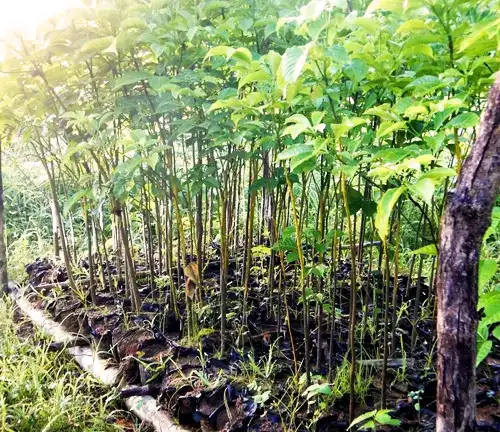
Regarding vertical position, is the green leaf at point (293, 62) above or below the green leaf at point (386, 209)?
above

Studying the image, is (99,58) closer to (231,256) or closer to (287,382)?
(231,256)

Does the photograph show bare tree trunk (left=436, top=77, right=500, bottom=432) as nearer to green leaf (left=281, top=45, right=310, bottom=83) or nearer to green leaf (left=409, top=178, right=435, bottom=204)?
green leaf (left=409, top=178, right=435, bottom=204)

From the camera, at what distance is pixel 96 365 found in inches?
79.0

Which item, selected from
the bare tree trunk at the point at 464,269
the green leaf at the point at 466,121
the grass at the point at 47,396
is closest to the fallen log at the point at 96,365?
the grass at the point at 47,396

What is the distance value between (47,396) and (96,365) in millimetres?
220

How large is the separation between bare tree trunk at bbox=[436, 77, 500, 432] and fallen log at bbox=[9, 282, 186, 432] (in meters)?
1.03

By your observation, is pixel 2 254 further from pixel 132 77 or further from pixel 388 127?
pixel 388 127

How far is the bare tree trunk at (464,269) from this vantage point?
70 cm

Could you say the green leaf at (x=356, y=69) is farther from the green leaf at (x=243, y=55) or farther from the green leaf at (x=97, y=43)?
the green leaf at (x=97, y=43)

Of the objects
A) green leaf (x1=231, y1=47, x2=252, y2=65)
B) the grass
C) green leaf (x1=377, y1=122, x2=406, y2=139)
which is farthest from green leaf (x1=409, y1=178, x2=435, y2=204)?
the grass

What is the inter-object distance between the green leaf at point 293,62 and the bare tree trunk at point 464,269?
32 cm

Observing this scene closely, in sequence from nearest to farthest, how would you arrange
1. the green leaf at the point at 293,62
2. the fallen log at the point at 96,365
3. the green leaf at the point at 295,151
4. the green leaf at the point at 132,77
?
the green leaf at the point at 293,62 → the green leaf at the point at 295,151 → the green leaf at the point at 132,77 → the fallen log at the point at 96,365

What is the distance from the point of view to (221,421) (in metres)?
1.47

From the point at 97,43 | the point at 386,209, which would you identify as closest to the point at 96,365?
the point at 97,43
